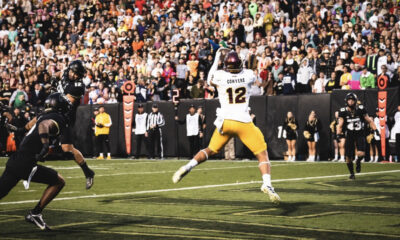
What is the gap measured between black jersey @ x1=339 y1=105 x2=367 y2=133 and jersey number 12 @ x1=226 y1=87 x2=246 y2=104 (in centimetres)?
562

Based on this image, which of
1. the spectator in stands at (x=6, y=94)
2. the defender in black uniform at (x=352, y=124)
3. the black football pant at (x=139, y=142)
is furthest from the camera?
the spectator in stands at (x=6, y=94)

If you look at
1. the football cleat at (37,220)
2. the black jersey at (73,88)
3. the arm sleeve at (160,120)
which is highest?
the black jersey at (73,88)

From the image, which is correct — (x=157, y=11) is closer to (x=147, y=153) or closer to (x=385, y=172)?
(x=147, y=153)

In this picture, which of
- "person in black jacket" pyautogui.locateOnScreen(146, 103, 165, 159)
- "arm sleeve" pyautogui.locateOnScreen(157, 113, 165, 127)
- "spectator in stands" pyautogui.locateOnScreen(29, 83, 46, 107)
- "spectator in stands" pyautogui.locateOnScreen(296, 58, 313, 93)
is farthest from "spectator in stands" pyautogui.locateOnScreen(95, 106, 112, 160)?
"spectator in stands" pyautogui.locateOnScreen(296, 58, 313, 93)

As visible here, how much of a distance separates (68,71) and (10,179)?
3.90 m

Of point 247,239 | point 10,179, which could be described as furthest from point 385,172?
point 10,179

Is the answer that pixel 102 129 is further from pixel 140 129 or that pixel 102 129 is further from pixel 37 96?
pixel 37 96

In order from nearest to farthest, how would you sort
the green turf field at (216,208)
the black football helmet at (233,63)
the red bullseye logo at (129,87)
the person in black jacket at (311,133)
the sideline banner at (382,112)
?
the green turf field at (216,208) → the black football helmet at (233,63) → the sideline banner at (382,112) → the person in black jacket at (311,133) → the red bullseye logo at (129,87)

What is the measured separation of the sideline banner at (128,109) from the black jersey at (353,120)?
1335cm

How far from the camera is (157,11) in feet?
103

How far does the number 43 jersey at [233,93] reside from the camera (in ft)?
35.3

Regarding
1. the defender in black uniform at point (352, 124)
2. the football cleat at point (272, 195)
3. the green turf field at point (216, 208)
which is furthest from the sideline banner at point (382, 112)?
the football cleat at point (272, 195)

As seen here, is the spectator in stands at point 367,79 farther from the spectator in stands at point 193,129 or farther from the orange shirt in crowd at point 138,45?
the orange shirt in crowd at point 138,45

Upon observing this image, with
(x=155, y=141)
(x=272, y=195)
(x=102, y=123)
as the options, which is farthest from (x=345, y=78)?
(x=272, y=195)
